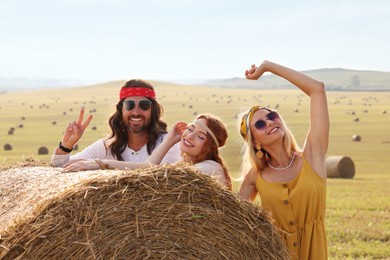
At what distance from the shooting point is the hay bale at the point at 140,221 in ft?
14.4

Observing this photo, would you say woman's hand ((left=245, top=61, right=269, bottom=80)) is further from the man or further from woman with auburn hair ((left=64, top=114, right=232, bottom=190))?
the man

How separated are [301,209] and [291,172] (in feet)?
1.01

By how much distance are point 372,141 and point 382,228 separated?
1261 inches

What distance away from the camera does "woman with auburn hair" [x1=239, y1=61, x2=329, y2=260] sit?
5.36m

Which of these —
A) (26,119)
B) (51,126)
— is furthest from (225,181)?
(26,119)

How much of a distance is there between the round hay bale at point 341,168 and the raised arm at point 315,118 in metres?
19.0

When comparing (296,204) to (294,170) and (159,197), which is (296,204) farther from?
(159,197)

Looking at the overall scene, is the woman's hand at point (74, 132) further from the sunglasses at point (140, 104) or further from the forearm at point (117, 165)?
the forearm at point (117, 165)

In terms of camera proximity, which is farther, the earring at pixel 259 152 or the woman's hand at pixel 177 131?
the woman's hand at pixel 177 131

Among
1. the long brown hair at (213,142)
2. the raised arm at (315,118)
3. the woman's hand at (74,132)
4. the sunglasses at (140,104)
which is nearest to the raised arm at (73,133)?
the woman's hand at (74,132)

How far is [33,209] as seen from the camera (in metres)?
4.57

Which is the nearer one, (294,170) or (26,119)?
(294,170)

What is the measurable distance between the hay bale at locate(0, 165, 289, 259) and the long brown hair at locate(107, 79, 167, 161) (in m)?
1.94

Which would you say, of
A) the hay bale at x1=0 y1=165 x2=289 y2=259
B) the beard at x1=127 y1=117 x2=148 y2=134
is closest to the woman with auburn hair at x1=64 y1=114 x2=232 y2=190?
the hay bale at x1=0 y1=165 x2=289 y2=259
